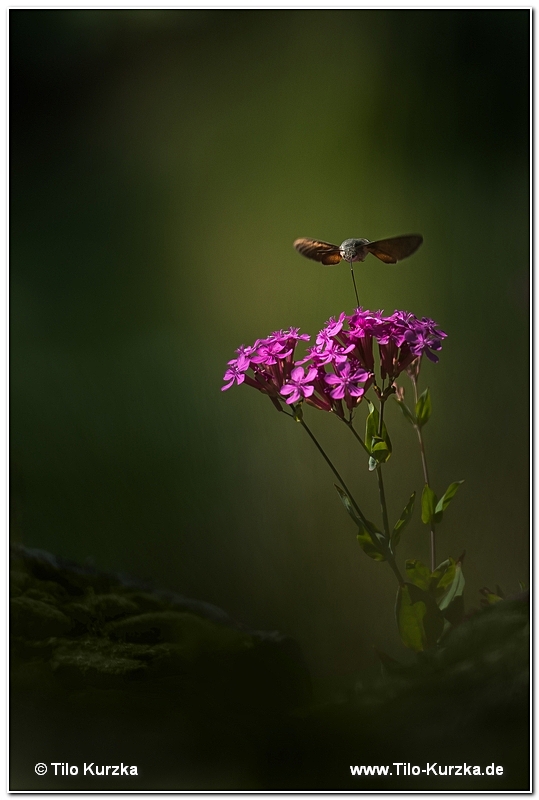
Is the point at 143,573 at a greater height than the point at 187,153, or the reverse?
the point at 187,153

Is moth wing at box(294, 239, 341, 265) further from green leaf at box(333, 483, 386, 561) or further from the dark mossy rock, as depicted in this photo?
the dark mossy rock

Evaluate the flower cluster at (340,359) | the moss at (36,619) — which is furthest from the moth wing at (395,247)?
the moss at (36,619)

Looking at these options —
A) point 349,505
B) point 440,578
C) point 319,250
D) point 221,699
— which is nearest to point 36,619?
point 221,699

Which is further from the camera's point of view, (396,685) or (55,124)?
(55,124)

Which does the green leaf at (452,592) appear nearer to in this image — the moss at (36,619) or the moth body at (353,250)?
the moth body at (353,250)

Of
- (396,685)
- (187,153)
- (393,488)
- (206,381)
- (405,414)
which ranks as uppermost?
(187,153)

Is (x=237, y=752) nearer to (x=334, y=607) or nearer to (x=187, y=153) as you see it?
(x=334, y=607)

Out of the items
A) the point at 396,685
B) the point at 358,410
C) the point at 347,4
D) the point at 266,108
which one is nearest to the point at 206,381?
the point at 358,410
